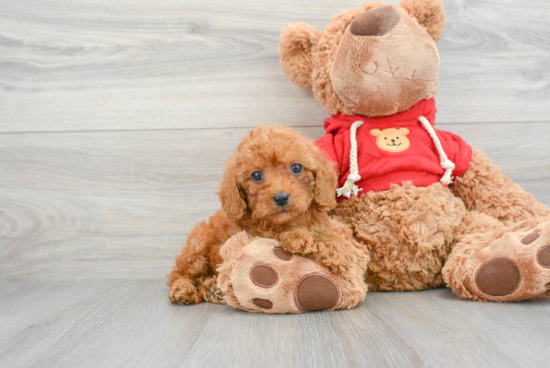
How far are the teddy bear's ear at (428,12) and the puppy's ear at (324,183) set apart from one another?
1.50 ft

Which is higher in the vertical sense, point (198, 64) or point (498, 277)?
point (198, 64)

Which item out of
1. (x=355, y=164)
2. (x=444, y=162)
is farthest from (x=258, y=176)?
(x=444, y=162)

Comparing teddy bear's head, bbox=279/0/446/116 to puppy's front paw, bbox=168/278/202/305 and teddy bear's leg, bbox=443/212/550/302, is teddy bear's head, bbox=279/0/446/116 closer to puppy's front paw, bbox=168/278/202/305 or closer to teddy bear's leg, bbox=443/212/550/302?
teddy bear's leg, bbox=443/212/550/302

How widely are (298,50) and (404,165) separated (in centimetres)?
43

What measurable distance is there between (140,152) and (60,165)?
0.87 feet

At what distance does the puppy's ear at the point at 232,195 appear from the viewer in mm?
935

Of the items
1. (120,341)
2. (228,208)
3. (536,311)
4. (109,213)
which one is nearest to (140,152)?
(109,213)

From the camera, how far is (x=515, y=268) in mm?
891

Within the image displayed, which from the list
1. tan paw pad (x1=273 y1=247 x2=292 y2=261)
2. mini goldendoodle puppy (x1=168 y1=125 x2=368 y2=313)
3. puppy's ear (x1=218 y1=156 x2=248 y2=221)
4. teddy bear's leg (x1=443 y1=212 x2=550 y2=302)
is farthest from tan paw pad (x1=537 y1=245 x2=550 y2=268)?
puppy's ear (x1=218 y1=156 x2=248 y2=221)

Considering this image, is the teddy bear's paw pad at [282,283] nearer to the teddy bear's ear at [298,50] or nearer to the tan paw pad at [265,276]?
the tan paw pad at [265,276]

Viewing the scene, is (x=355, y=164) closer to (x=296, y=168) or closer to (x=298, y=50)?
(x=296, y=168)

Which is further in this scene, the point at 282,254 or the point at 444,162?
the point at 444,162

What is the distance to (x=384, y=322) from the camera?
0.84 m

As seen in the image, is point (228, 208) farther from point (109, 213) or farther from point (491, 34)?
point (491, 34)
